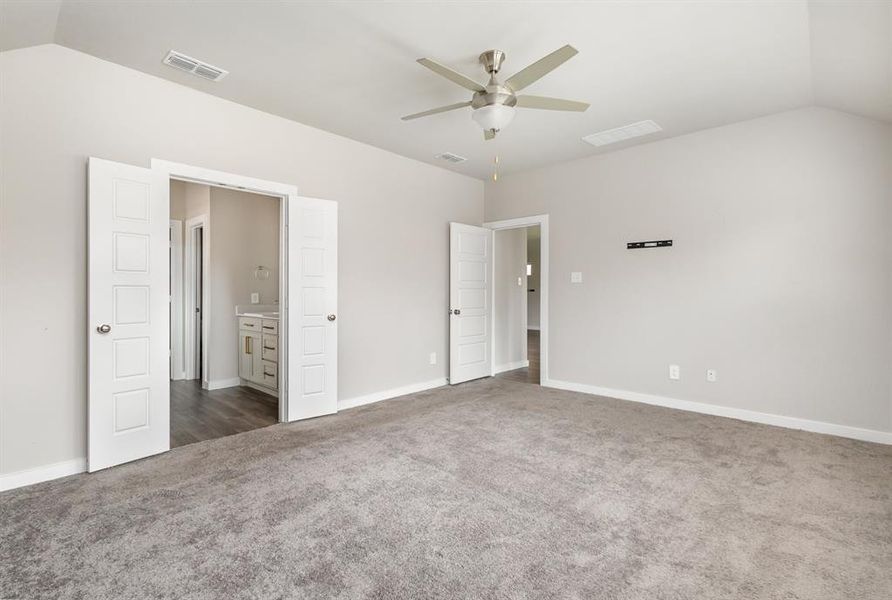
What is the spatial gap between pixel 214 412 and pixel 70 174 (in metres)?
2.42

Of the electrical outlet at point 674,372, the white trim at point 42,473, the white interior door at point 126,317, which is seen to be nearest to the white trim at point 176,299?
the white interior door at point 126,317

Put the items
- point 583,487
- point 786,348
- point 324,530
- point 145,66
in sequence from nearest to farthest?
point 324,530 < point 583,487 < point 145,66 < point 786,348

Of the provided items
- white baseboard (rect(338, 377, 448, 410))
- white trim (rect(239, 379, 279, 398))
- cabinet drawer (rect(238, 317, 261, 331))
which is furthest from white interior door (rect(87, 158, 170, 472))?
cabinet drawer (rect(238, 317, 261, 331))

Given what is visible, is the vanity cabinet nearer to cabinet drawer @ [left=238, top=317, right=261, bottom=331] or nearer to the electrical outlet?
cabinet drawer @ [left=238, top=317, right=261, bottom=331]

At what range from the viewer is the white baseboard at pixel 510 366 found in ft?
20.6

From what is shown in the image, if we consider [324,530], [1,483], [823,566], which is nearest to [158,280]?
[1,483]

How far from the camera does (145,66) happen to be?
117 inches

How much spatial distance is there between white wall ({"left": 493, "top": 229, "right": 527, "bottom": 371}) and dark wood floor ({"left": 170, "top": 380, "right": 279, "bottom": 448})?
3.19 m

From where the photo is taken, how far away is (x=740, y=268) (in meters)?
4.03

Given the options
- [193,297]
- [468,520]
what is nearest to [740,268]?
[468,520]

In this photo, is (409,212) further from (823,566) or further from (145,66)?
(823,566)

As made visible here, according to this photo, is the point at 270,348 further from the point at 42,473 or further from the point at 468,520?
the point at 468,520

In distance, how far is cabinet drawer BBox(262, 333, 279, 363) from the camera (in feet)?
15.5

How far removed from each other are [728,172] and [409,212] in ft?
10.8
